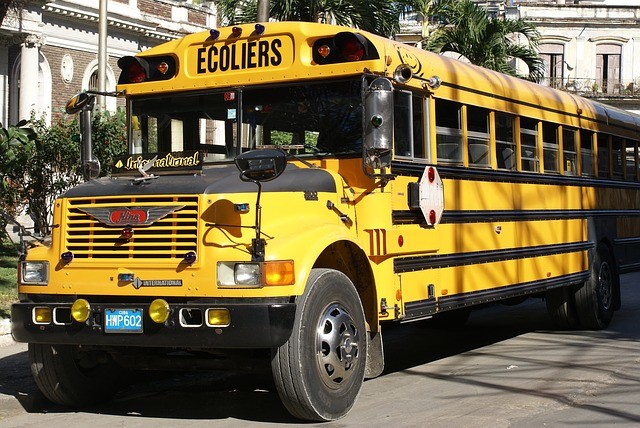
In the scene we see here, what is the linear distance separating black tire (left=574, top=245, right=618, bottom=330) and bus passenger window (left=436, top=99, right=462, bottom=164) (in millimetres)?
3820

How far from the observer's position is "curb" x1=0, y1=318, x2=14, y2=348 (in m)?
10.3

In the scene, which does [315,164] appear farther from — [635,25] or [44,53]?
[635,25]

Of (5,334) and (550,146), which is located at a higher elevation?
(550,146)

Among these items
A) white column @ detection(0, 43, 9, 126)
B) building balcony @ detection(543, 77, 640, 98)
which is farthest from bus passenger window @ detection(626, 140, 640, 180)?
building balcony @ detection(543, 77, 640, 98)

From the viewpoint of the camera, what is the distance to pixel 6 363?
30.9 ft

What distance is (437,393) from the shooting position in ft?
26.5

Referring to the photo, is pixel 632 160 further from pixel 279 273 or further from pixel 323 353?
pixel 279 273

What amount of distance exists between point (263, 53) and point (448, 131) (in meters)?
1.84

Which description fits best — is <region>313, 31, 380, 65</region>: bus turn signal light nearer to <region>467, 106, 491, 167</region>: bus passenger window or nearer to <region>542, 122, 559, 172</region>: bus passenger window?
<region>467, 106, 491, 167</region>: bus passenger window

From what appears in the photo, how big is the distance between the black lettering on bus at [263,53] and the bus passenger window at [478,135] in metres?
2.15

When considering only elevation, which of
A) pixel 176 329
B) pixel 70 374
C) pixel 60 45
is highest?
pixel 60 45

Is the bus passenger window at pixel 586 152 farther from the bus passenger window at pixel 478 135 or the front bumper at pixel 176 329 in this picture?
the front bumper at pixel 176 329

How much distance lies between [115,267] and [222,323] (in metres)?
0.88

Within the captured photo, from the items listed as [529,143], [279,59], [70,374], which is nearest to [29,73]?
[529,143]
